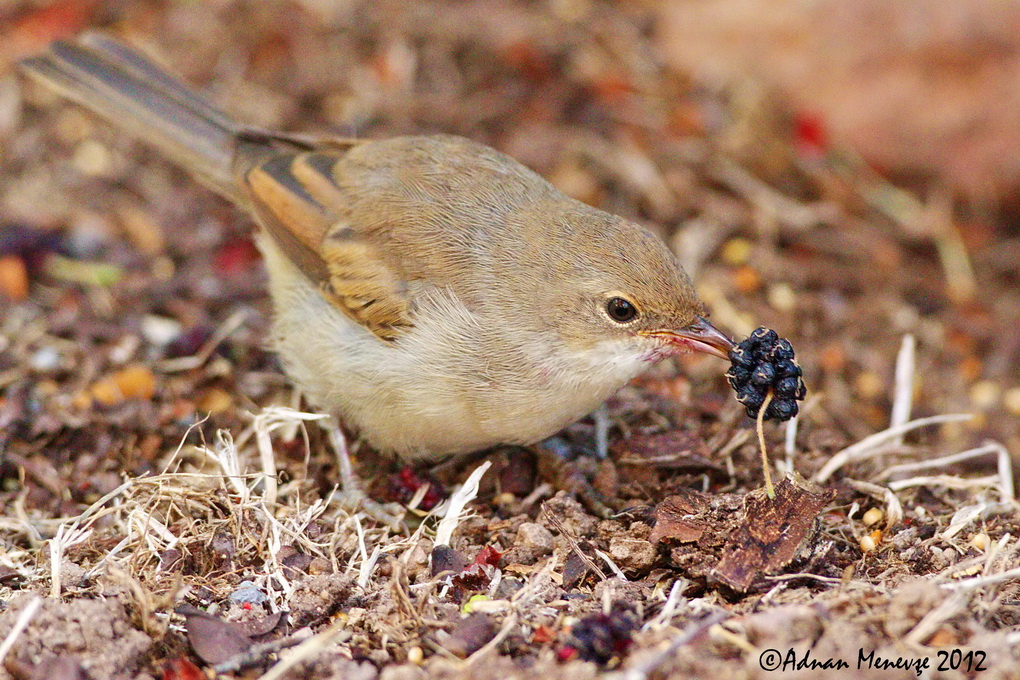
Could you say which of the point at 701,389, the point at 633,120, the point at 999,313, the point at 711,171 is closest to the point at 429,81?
the point at 633,120

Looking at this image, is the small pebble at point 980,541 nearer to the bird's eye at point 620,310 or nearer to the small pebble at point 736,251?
the bird's eye at point 620,310

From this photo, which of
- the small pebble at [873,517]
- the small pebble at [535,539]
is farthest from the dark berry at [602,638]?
the small pebble at [873,517]

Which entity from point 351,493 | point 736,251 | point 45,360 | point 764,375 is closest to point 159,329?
point 45,360

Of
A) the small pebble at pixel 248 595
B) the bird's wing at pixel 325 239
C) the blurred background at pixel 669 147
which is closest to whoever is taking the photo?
the small pebble at pixel 248 595

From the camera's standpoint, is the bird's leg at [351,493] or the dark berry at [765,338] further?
the bird's leg at [351,493]

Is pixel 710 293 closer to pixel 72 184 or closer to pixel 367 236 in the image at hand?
pixel 367 236

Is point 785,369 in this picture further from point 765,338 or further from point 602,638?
point 602,638

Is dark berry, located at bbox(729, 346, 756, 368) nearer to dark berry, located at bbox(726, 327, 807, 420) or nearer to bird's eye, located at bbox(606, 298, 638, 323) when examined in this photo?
dark berry, located at bbox(726, 327, 807, 420)
